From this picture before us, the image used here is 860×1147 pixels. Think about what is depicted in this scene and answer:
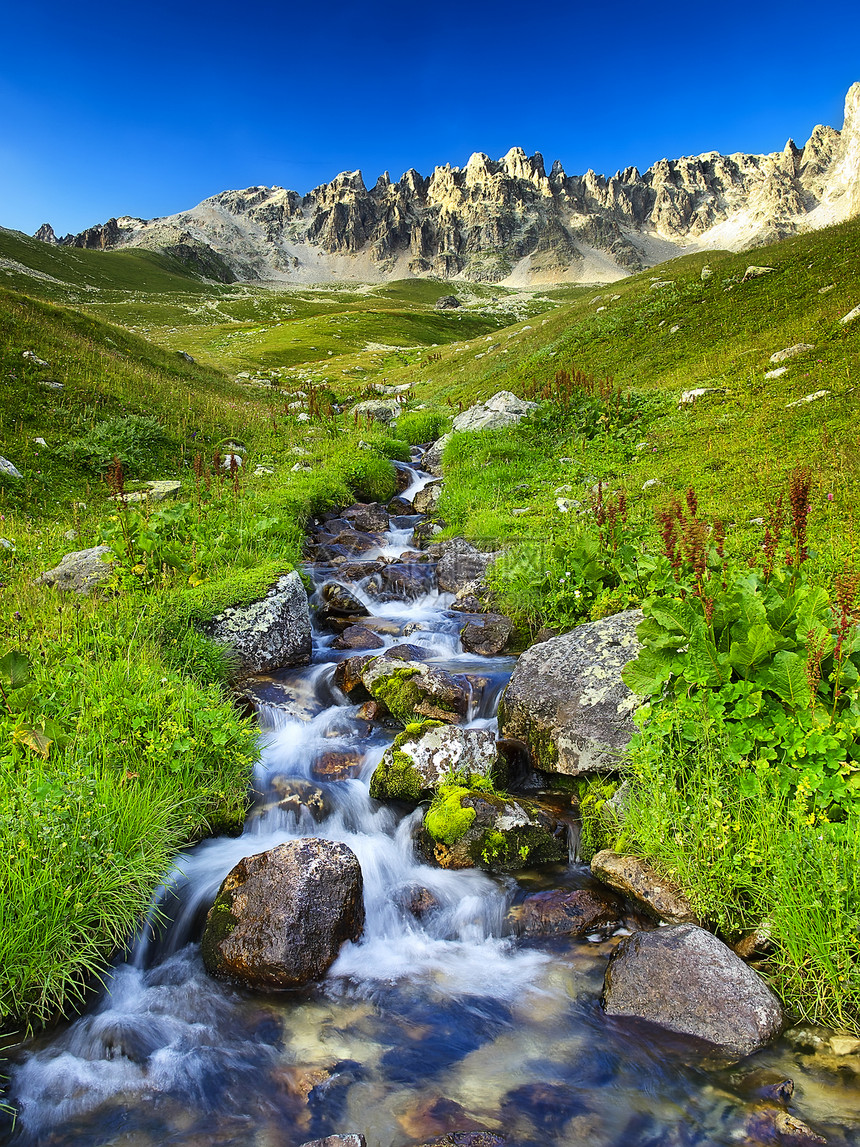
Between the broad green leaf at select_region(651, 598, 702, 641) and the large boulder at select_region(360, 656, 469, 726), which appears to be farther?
the large boulder at select_region(360, 656, 469, 726)

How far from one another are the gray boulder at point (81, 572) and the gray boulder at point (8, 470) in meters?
5.45

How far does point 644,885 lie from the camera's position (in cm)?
548

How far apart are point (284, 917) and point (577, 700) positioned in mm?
3993

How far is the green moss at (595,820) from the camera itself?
6242 mm

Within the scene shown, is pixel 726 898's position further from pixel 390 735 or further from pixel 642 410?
pixel 642 410

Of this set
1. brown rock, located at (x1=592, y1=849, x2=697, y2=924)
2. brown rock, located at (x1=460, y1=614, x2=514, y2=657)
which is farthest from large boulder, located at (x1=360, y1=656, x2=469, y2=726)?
brown rock, located at (x1=592, y1=849, x2=697, y2=924)

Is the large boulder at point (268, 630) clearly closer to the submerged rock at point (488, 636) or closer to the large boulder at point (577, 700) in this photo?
the submerged rock at point (488, 636)

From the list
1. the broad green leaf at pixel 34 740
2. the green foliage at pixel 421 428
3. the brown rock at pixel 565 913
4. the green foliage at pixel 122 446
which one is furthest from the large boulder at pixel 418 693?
the green foliage at pixel 421 428

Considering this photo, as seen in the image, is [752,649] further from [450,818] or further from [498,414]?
[498,414]

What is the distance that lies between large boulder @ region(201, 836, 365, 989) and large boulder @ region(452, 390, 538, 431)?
59.3ft

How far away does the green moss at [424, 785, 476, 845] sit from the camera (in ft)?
21.3

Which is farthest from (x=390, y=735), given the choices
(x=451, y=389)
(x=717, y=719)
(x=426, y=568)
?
(x=451, y=389)

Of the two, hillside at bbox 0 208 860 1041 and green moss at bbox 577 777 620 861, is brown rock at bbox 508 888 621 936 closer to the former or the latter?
green moss at bbox 577 777 620 861

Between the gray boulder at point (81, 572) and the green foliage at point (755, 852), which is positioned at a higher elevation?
the gray boulder at point (81, 572)
